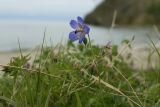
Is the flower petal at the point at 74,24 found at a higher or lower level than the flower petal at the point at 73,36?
higher

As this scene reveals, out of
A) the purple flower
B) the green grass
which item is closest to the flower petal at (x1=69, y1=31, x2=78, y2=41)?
the purple flower

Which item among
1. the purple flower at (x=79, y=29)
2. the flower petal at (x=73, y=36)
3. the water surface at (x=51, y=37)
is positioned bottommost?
the water surface at (x=51, y=37)

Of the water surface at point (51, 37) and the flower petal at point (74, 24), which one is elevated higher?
the flower petal at point (74, 24)

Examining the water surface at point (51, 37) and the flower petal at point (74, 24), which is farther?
the water surface at point (51, 37)

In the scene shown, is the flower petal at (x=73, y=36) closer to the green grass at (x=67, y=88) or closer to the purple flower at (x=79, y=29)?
the purple flower at (x=79, y=29)

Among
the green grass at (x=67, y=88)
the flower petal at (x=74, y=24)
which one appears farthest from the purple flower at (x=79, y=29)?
the green grass at (x=67, y=88)

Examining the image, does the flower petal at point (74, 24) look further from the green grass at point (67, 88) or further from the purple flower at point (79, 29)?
the green grass at point (67, 88)

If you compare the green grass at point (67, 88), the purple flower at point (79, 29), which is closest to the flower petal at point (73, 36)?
the purple flower at point (79, 29)

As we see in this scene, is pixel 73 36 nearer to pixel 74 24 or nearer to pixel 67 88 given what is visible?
pixel 74 24
